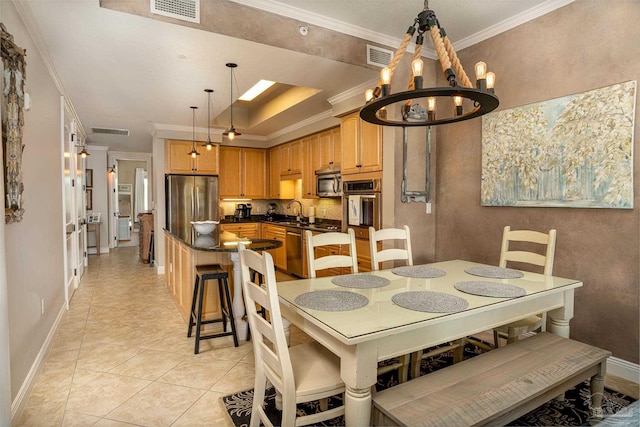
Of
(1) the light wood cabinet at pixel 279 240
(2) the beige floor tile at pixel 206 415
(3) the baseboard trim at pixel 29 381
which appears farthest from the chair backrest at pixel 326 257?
(1) the light wood cabinet at pixel 279 240

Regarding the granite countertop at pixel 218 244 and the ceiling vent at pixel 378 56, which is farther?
the ceiling vent at pixel 378 56

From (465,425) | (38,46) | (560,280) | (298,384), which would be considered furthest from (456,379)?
(38,46)

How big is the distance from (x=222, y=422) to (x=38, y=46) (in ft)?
10.3

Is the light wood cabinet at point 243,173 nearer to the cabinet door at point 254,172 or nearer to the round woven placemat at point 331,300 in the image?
the cabinet door at point 254,172

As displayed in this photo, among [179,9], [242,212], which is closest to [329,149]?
[242,212]

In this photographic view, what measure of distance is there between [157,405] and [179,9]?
2.68 metres

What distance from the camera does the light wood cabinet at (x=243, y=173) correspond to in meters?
6.80

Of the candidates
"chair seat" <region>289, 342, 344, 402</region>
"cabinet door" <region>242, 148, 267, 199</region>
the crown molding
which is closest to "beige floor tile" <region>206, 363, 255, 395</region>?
"chair seat" <region>289, 342, 344, 402</region>

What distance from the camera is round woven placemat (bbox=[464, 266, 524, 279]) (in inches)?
92.4

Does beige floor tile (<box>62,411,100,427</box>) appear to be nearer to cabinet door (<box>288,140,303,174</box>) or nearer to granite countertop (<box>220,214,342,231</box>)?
granite countertop (<box>220,214,342,231</box>)

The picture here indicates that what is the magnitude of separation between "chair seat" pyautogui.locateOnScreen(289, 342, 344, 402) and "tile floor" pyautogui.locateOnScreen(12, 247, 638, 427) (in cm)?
68

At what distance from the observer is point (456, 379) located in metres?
1.62

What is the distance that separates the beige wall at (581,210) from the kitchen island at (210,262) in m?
2.20

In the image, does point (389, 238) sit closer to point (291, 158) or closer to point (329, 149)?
point (329, 149)
